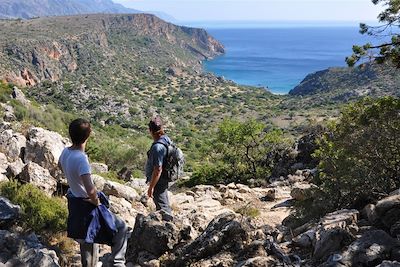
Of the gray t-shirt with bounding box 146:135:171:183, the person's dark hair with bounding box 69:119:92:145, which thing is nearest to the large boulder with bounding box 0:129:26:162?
the gray t-shirt with bounding box 146:135:171:183

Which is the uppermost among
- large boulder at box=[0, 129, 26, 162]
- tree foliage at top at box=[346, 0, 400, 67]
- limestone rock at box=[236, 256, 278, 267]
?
tree foliage at top at box=[346, 0, 400, 67]

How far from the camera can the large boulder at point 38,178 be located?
802 cm

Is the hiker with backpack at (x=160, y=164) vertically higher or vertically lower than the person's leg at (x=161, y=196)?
higher

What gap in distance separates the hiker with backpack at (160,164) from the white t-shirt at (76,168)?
182cm

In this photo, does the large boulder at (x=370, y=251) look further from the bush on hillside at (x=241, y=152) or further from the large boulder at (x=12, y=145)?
the bush on hillside at (x=241, y=152)

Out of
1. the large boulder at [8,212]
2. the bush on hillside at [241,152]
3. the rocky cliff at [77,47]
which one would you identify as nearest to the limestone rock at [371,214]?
the large boulder at [8,212]

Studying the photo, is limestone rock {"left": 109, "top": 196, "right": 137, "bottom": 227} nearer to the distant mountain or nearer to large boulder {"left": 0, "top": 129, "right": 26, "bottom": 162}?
large boulder {"left": 0, "top": 129, "right": 26, "bottom": 162}

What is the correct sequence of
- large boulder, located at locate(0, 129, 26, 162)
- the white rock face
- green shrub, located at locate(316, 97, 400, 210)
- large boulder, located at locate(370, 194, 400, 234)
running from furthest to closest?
1. large boulder, located at locate(0, 129, 26, 162)
2. the white rock face
3. green shrub, located at locate(316, 97, 400, 210)
4. large boulder, located at locate(370, 194, 400, 234)

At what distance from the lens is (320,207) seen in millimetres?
7906

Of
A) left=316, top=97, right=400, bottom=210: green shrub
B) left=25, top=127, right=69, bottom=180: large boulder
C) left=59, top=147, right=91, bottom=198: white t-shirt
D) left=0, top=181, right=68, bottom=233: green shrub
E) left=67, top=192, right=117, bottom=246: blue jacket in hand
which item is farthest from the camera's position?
left=25, top=127, right=69, bottom=180: large boulder

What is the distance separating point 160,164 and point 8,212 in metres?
2.25

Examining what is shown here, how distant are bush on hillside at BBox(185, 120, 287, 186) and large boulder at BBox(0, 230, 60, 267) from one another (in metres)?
13.6

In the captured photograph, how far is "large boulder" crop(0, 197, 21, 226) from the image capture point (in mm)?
6172

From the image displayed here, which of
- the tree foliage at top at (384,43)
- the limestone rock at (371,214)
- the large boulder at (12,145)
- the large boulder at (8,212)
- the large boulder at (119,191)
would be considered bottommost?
the large boulder at (119,191)
